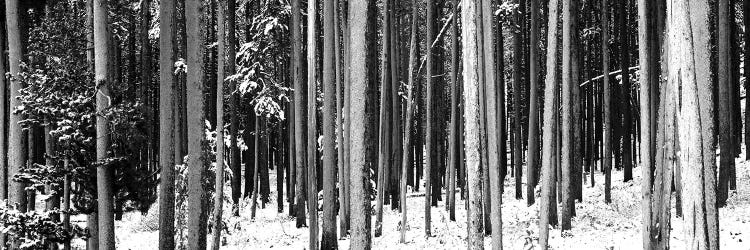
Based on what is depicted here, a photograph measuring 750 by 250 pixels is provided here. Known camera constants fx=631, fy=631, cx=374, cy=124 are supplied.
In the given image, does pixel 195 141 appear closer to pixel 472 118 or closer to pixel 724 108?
pixel 472 118

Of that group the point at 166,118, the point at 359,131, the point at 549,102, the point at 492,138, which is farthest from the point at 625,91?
the point at 359,131

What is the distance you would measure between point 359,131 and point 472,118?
103 inches

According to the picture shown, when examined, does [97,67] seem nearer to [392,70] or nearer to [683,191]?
[683,191]

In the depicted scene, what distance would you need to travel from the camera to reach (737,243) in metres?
11.8

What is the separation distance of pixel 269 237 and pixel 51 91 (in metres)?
9.00

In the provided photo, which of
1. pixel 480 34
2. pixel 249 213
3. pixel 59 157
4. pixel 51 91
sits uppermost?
pixel 480 34

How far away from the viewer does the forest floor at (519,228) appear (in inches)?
532

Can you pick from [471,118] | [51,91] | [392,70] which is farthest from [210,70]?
[471,118]

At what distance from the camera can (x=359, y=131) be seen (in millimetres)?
7141

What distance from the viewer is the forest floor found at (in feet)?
44.4

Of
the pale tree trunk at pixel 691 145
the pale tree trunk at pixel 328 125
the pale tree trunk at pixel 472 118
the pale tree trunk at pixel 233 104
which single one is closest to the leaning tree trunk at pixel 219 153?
the pale tree trunk at pixel 233 104

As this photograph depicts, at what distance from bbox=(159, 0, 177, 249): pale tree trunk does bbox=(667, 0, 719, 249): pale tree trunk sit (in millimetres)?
7668

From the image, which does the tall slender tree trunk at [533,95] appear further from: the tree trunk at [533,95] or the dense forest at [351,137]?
the dense forest at [351,137]

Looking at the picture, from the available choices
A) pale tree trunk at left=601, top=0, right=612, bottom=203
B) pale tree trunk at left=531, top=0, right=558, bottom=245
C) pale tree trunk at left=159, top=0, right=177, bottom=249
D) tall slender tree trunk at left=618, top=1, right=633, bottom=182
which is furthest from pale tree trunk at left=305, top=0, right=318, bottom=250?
tall slender tree trunk at left=618, top=1, right=633, bottom=182
